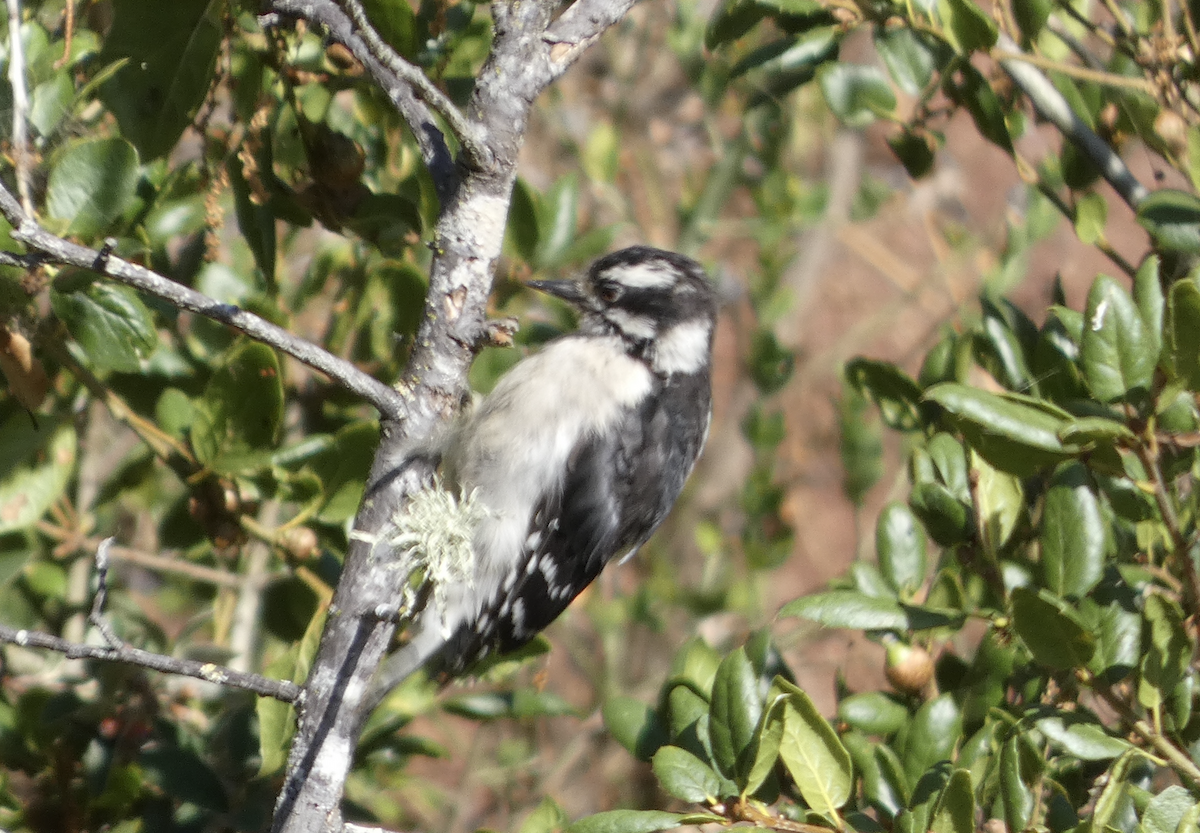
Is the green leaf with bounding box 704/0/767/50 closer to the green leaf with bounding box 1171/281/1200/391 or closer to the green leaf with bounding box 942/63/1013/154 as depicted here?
the green leaf with bounding box 942/63/1013/154

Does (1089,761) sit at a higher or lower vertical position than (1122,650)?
lower

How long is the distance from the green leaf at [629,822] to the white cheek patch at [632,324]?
1.70 metres

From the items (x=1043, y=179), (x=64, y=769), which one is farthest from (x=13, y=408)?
(x=1043, y=179)

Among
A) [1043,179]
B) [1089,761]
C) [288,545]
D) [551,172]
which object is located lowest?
[1089,761]

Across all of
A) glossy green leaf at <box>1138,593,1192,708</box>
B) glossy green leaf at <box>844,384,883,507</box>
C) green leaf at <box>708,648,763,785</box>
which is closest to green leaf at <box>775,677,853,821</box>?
green leaf at <box>708,648,763,785</box>

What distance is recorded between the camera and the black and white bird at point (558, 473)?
286 cm

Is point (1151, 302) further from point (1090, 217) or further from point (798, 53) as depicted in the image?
point (798, 53)

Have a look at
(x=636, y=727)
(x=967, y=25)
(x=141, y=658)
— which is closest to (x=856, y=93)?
(x=967, y=25)

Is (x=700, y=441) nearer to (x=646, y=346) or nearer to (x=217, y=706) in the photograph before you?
(x=646, y=346)

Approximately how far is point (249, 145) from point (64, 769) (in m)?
1.37

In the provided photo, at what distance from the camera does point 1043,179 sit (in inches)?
109

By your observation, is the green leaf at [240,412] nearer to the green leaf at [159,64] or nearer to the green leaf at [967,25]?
the green leaf at [159,64]

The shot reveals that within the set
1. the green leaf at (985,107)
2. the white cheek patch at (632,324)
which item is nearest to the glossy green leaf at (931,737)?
the green leaf at (985,107)

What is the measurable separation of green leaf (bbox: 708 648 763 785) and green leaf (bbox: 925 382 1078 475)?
1.72ft
